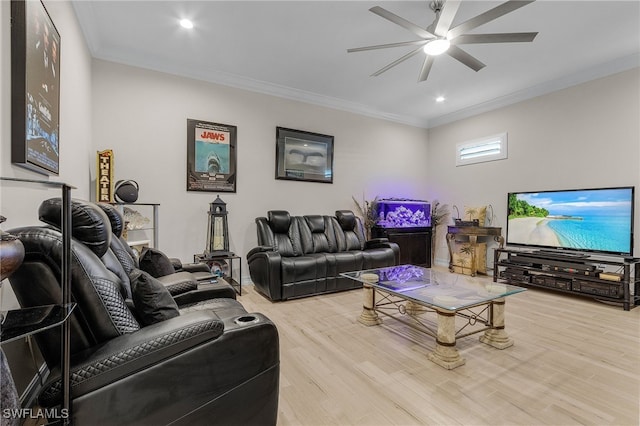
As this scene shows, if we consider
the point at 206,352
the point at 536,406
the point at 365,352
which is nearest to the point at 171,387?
the point at 206,352

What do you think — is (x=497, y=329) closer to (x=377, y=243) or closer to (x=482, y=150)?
(x=377, y=243)

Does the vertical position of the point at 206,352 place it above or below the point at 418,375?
above

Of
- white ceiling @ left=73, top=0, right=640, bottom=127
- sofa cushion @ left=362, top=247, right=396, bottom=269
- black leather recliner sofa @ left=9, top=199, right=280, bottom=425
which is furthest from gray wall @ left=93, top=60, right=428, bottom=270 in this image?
black leather recliner sofa @ left=9, top=199, right=280, bottom=425

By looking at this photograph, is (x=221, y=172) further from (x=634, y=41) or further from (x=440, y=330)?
Answer: (x=634, y=41)

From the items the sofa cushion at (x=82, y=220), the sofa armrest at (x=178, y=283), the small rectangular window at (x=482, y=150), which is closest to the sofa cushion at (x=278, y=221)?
the sofa armrest at (x=178, y=283)

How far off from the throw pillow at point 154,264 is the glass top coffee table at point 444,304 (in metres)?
1.70

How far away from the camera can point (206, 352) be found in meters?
1.15

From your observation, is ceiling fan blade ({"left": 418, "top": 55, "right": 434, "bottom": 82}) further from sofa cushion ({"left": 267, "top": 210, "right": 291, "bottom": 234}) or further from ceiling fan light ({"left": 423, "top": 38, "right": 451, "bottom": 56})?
sofa cushion ({"left": 267, "top": 210, "right": 291, "bottom": 234})

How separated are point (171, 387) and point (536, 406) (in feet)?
6.15

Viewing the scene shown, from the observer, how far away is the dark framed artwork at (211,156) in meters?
3.80

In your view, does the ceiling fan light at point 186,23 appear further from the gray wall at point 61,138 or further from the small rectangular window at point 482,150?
the small rectangular window at point 482,150

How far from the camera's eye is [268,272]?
340cm

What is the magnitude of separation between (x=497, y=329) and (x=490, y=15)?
238cm

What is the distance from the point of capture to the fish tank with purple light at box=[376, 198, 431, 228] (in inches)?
201
